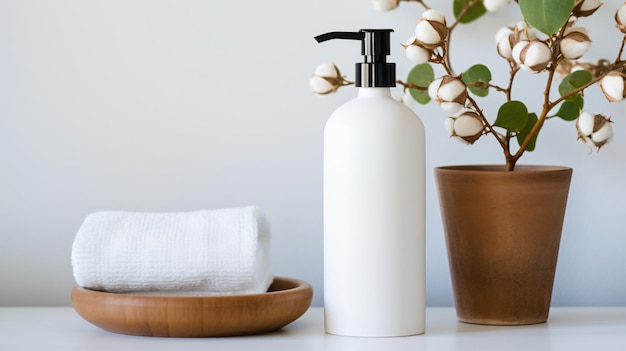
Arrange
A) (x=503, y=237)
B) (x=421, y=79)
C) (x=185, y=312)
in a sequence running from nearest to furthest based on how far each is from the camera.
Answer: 1. (x=185, y=312)
2. (x=503, y=237)
3. (x=421, y=79)

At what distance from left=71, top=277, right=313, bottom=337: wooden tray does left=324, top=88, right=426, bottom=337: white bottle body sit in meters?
0.06

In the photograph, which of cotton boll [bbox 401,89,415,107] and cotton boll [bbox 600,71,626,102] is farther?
cotton boll [bbox 401,89,415,107]

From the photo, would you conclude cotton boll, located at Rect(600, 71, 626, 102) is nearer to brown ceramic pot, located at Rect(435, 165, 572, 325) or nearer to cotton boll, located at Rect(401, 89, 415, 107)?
brown ceramic pot, located at Rect(435, 165, 572, 325)

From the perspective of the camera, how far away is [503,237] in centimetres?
80

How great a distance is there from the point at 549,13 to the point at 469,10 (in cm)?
21

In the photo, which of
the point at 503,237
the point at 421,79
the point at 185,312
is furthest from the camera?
the point at 421,79

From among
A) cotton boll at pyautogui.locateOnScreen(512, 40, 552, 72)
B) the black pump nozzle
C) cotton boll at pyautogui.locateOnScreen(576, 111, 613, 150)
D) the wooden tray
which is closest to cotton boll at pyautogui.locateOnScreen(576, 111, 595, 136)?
cotton boll at pyautogui.locateOnScreen(576, 111, 613, 150)

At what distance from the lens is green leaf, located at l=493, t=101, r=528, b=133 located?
2.66 feet

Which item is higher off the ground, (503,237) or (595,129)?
(595,129)

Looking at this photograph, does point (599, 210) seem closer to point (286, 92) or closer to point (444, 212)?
point (444, 212)

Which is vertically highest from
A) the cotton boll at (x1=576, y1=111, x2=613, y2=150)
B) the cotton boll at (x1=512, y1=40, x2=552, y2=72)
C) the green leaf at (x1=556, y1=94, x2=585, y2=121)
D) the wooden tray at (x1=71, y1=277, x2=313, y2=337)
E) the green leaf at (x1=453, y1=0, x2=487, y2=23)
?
the green leaf at (x1=453, y1=0, x2=487, y2=23)

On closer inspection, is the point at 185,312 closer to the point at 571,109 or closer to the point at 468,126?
the point at 468,126

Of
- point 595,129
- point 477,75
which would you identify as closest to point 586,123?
point 595,129

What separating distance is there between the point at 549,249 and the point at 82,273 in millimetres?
434
